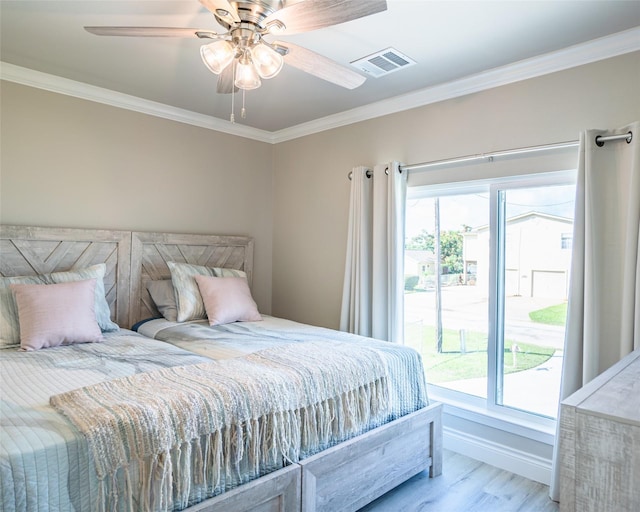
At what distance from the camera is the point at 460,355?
10.0 ft

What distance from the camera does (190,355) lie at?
2.25 m

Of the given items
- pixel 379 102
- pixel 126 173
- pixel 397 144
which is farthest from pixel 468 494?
pixel 126 173

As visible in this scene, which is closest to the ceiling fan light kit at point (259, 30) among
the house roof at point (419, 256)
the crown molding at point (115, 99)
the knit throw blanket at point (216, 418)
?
the knit throw blanket at point (216, 418)

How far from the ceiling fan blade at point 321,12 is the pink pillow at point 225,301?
6.57 ft

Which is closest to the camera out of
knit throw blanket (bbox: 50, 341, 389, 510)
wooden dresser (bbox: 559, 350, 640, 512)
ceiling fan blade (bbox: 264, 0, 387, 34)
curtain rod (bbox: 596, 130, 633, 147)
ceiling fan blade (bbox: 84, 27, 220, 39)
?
wooden dresser (bbox: 559, 350, 640, 512)

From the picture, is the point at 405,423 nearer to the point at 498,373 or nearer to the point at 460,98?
the point at 498,373

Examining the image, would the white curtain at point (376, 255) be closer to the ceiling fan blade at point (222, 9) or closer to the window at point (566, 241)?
the window at point (566, 241)

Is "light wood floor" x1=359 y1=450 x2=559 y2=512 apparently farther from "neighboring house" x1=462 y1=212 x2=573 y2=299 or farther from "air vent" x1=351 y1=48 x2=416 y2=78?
"air vent" x1=351 y1=48 x2=416 y2=78

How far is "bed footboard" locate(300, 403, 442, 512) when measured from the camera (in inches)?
73.1

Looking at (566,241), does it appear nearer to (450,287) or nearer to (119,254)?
(450,287)

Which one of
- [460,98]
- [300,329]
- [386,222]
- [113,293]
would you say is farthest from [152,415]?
[460,98]

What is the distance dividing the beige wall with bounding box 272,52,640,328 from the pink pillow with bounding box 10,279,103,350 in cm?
193

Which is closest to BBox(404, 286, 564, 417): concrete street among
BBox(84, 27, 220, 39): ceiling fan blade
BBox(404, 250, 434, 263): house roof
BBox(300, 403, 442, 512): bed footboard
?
BBox(404, 250, 434, 263): house roof

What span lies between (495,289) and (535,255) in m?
0.33
